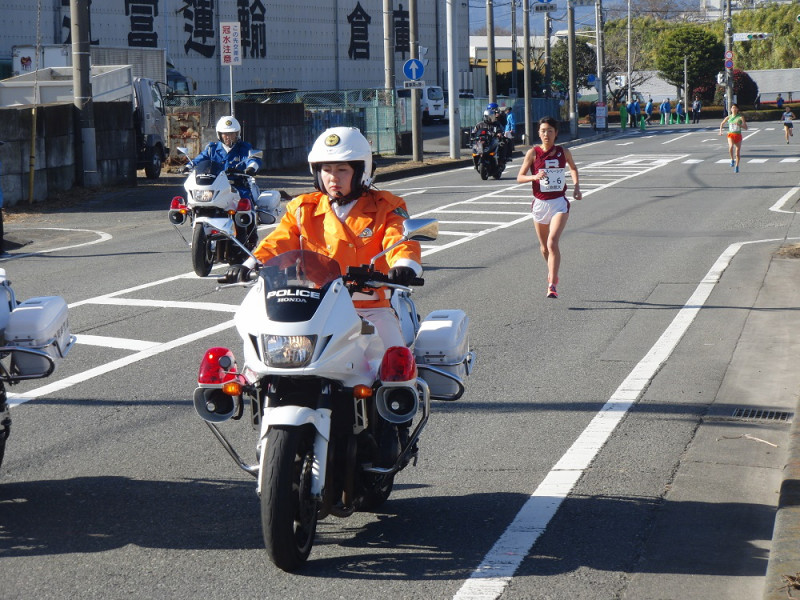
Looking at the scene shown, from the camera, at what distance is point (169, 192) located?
2562 centimetres

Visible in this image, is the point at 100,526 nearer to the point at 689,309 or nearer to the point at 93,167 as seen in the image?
the point at 689,309

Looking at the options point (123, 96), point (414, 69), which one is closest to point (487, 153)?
point (414, 69)

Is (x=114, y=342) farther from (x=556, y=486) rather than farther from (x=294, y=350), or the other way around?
(x=294, y=350)

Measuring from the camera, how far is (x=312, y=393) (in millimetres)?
4730

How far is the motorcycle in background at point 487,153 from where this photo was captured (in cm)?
2867

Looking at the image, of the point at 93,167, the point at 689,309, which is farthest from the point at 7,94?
the point at 689,309

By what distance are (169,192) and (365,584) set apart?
2170 cm

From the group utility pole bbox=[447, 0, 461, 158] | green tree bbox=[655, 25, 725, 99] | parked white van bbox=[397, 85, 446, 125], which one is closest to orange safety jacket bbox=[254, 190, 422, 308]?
utility pole bbox=[447, 0, 461, 158]

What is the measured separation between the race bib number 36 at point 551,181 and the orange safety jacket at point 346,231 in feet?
21.7

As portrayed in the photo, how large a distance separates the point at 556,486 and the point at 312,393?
179 centimetres

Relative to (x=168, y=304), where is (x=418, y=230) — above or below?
above

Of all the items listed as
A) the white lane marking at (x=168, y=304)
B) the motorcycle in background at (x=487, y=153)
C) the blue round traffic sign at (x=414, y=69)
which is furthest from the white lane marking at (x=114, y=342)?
the blue round traffic sign at (x=414, y=69)

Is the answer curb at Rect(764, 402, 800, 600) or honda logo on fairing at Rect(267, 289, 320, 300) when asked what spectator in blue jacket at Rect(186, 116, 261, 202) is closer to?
curb at Rect(764, 402, 800, 600)

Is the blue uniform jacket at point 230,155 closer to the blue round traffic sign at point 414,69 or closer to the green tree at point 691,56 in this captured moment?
the blue round traffic sign at point 414,69
